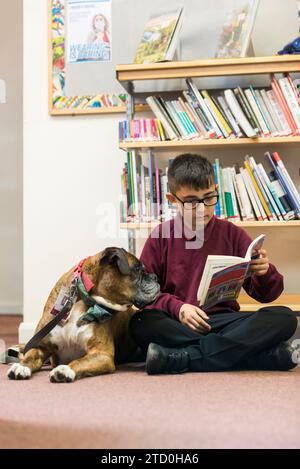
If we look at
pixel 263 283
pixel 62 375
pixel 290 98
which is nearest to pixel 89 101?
pixel 290 98

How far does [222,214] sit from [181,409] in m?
1.29

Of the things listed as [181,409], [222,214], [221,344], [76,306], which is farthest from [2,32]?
[181,409]

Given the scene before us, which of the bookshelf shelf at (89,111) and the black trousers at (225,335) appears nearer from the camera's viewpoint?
the black trousers at (225,335)

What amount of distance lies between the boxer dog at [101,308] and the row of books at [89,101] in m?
1.10

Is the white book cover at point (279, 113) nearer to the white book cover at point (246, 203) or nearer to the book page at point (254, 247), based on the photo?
the white book cover at point (246, 203)

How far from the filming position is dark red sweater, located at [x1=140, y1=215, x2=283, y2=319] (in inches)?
75.9

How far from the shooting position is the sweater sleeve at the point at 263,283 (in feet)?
6.14

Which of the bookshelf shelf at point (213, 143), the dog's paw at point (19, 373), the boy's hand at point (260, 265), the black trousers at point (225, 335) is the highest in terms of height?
the bookshelf shelf at point (213, 143)

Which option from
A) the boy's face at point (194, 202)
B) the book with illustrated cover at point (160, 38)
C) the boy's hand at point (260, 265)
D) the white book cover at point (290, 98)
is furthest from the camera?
the book with illustrated cover at point (160, 38)

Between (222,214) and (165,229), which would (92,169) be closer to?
(222,214)

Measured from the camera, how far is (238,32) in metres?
2.52

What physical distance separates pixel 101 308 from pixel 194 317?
0.88 feet

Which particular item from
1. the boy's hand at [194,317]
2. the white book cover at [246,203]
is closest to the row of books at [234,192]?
the white book cover at [246,203]

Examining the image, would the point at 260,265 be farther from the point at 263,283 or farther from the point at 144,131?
the point at 144,131
